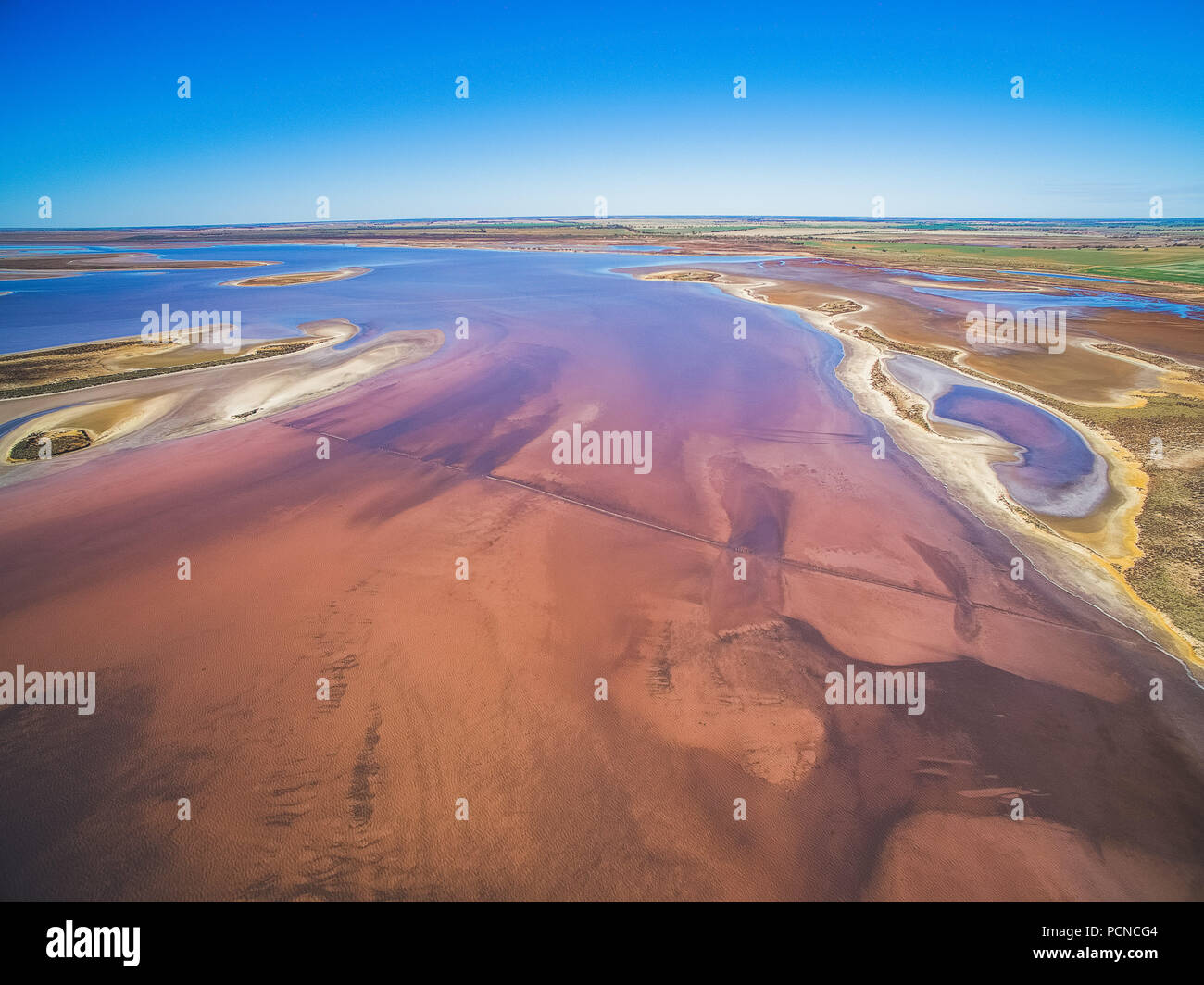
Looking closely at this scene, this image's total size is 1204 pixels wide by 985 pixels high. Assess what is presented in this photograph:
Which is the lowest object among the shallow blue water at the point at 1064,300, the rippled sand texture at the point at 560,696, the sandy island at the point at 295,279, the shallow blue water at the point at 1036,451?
the rippled sand texture at the point at 560,696

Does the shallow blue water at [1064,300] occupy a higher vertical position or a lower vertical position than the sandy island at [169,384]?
higher

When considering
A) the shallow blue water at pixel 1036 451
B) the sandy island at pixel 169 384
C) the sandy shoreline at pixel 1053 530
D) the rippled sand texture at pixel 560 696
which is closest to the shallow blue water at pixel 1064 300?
the shallow blue water at pixel 1036 451

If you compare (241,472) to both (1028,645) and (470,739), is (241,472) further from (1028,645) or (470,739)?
(1028,645)

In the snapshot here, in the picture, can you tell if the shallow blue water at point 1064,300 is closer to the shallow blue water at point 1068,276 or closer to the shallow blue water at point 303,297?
the shallow blue water at point 1068,276

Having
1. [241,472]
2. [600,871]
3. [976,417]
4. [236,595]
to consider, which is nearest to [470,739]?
[600,871]

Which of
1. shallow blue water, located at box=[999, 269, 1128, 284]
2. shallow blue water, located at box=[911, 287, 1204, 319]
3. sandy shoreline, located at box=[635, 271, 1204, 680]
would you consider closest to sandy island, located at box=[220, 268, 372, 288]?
sandy shoreline, located at box=[635, 271, 1204, 680]

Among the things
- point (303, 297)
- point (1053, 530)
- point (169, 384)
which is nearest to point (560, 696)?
point (1053, 530)

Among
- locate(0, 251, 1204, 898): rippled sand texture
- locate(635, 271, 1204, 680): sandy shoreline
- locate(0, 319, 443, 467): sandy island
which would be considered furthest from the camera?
locate(0, 319, 443, 467): sandy island

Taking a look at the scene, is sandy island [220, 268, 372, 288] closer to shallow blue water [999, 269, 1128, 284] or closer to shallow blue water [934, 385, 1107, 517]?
shallow blue water [934, 385, 1107, 517]
